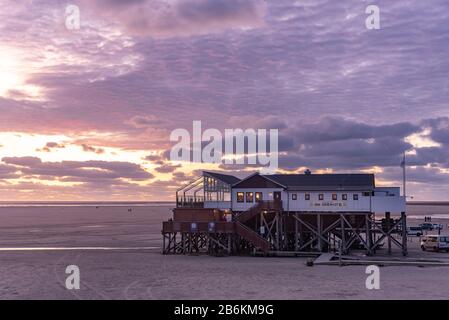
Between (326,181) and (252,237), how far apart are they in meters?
9.55

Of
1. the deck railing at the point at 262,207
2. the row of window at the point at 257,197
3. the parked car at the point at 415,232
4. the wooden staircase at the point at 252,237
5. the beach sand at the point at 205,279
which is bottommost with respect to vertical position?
the beach sand at the point at 205,279

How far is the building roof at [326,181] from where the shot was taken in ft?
184

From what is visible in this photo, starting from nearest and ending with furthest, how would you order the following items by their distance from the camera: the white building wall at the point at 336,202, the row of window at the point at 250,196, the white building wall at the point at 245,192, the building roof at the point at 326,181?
the white building wall at the point at 336,202 → the building roof at the point at 326,181 → the white building wall at the point at 245,192 → the row of window at the point at 250,196

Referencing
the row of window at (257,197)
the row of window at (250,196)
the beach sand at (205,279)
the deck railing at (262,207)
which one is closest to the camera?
the beach sand at (205,279)

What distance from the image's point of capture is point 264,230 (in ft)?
190

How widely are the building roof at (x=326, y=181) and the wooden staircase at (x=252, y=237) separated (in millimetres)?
5915

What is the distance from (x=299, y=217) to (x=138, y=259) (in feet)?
56.3

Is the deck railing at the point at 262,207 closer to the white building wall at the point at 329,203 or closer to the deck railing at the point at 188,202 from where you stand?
the white building wall at the point at 329,203

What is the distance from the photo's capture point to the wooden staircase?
5543 cm

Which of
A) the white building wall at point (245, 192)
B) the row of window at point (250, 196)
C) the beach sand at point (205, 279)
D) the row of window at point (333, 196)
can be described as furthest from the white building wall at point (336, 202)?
the beach sand at point (205, 279)

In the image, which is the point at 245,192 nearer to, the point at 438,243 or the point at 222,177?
Answer: the point at 222,177

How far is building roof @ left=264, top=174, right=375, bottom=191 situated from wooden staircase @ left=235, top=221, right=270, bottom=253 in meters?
5.91

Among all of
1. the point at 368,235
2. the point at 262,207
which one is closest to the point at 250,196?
the point at 262,207
